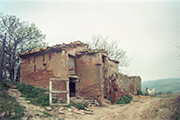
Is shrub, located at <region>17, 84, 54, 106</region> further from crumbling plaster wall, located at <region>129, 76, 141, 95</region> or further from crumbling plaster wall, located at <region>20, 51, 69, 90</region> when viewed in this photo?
crumbling plaster wall, located at <region>129, 76, 141, 95</region>

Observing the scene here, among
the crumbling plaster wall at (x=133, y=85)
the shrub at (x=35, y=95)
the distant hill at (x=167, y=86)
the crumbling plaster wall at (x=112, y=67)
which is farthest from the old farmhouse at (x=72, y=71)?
the distant hill at (x=167, y=86)

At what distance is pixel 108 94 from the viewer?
42.1 ft

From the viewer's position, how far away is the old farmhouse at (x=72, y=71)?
35.7ft

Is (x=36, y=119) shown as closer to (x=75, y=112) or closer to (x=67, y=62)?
(x=75, y=112)

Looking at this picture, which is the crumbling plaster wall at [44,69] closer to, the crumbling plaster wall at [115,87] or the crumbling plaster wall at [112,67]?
the crumbling plaster wall at [115,87]

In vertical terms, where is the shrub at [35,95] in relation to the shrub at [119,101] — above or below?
above

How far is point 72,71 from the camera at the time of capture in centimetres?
1166

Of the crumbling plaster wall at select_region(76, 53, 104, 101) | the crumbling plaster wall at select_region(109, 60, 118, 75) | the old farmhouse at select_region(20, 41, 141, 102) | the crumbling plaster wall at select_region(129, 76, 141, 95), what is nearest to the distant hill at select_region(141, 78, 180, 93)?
the crumbling plaster wall at select_region(129, 76, 141, 95)

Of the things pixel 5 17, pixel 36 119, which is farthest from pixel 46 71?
pixel 5 17

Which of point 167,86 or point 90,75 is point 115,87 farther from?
point 167,86

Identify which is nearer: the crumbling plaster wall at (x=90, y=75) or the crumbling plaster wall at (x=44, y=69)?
the crumbling plaster wall at (x=44, y=69)

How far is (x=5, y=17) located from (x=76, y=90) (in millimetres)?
12658

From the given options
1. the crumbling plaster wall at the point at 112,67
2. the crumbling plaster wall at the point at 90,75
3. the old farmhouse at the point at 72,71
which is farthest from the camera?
the crumbling plaster wall at the point at 112,67

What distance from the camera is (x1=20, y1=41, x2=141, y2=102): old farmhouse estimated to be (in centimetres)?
1087
